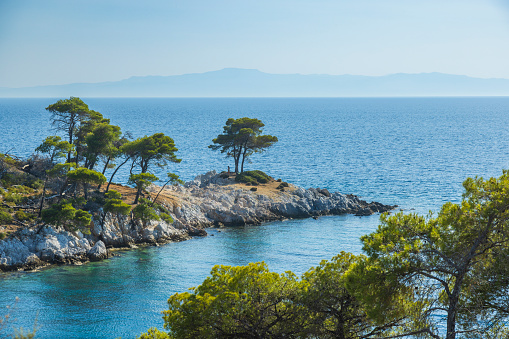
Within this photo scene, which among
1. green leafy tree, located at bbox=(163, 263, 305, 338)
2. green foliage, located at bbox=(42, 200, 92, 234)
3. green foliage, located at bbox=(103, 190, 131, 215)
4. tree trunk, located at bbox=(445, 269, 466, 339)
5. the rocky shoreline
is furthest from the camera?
green foliage, located at bbox=(103, 190, 131, 215)

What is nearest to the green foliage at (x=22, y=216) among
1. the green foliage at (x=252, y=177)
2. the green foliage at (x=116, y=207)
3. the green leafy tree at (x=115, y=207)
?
A: the green leafy tree at (x=115, y=207)

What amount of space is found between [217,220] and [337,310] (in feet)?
126

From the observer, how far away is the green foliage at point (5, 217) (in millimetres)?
38562

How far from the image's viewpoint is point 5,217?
38.7 m

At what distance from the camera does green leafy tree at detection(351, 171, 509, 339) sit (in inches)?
582

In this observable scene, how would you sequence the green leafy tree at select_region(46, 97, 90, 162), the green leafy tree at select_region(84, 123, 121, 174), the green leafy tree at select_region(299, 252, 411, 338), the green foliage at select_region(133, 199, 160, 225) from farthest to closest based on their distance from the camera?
the green leafy tree at select_region(46, 97, 90, 162), the green leafy tree at select_region(84, 123, 121, 174), the green foliage at select_region(133, 199, 160, 225), the green leafy tree at select_region(299, 252, 411, 338)

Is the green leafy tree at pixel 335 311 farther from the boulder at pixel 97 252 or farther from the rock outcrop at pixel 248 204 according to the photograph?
the rock outcrop at pixel 248 204

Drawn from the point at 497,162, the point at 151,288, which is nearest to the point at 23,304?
the point at 151,288

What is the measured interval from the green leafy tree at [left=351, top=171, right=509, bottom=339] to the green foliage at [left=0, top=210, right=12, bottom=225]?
3354 cm

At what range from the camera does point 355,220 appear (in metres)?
56.2

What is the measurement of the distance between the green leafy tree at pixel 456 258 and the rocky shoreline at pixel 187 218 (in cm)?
3122

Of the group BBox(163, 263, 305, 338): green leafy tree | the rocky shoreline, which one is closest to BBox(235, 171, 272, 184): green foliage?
the rocky shoreline

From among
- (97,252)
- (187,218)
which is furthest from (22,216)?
(187,218)

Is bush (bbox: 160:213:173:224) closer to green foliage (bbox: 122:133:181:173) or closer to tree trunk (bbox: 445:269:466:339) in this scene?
green foliage (bbox: 122:133:181:173)
